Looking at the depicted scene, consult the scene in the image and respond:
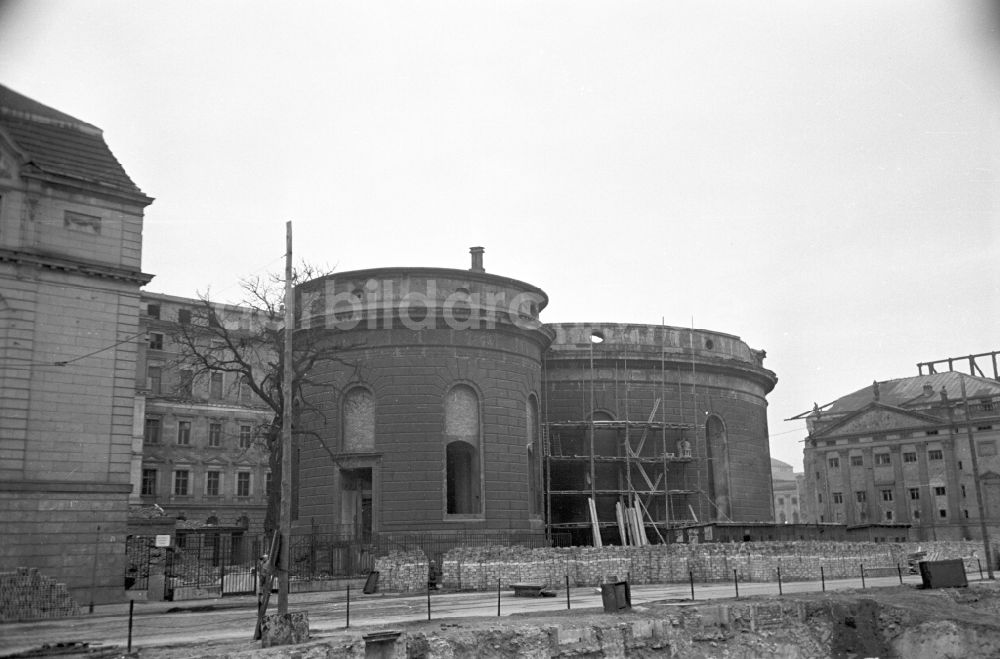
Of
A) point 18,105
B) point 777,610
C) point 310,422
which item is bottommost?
point 777,610

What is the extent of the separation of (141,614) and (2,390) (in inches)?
369

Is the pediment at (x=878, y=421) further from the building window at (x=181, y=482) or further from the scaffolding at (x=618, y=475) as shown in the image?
the building window at (x=181, y=482)

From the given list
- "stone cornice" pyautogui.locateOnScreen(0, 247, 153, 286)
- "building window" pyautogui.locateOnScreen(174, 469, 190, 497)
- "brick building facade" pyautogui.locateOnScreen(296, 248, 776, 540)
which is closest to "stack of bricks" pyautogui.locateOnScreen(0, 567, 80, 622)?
"stone cornice" pyautogui.locateOnScreen(0, 247, 153, 286)

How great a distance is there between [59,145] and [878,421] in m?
69.8

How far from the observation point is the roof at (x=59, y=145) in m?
30.7

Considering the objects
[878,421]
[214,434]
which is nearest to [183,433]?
[214,434]

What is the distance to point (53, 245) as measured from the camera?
3061 centimetres

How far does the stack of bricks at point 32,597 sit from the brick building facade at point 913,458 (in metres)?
61.3

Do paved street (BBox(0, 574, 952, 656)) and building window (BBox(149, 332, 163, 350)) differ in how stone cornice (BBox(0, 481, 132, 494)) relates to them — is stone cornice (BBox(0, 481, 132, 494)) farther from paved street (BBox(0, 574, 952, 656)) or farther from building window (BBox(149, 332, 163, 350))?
building window (BBox(149, 332, 163, 350))

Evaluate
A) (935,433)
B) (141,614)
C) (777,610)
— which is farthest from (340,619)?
(935,433)

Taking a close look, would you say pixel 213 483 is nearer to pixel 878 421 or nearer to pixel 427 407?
pixel 427 407

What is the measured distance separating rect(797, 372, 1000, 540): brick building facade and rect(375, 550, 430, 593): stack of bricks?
52.3 m

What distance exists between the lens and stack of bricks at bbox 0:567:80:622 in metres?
25.2

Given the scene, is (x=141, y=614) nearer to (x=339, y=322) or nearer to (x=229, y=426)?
(x=339, y=322)
